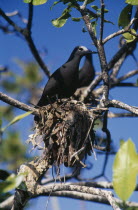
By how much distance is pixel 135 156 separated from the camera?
1.39 metres

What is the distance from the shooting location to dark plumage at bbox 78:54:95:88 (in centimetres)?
711

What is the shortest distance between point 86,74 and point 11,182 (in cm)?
600

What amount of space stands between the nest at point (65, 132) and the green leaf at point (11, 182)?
228 cm

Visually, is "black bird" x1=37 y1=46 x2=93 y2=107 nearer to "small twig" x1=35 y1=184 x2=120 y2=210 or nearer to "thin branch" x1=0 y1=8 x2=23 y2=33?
"thin branch" x1=0 y1=8 x2=23 y2=33

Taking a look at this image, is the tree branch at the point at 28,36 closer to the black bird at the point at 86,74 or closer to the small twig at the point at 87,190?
the black bird at the point at 86,74

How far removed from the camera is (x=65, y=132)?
4.07 m

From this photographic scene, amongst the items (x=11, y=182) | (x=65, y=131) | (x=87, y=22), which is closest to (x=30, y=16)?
(x=87, y=22)

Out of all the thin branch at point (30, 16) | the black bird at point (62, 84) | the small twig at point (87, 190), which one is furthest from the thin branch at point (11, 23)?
the small twig at point (87, 190)

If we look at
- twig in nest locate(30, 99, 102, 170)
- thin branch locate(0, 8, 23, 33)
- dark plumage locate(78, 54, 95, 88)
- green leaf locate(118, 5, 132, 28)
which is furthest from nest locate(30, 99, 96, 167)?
dark plumage locate(78, 54, 95, 88)

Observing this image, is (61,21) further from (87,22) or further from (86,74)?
(86,74)

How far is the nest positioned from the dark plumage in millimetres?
2686

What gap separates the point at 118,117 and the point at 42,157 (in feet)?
9.67

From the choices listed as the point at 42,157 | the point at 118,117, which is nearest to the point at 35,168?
the point at 42,157

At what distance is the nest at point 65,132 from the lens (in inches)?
156
